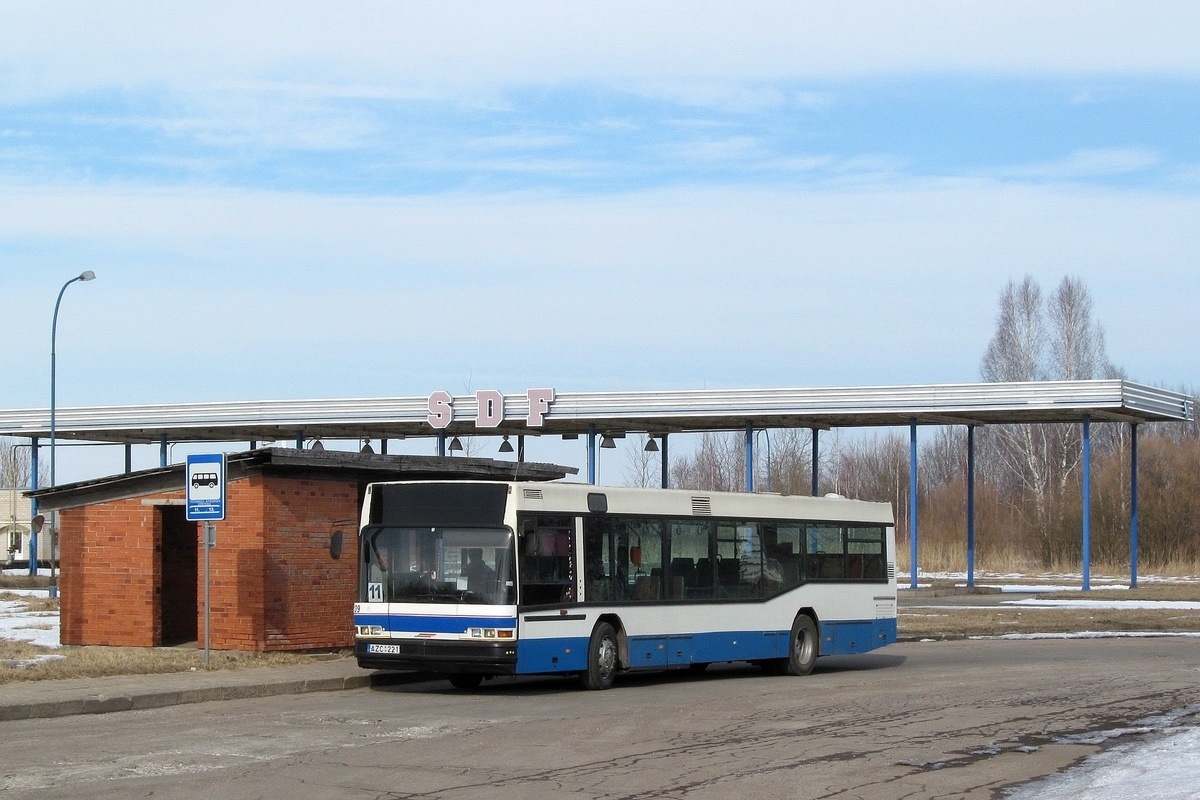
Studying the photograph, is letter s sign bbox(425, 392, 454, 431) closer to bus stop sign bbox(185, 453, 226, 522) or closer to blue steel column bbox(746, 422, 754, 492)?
blue steel column bbox(746, 422, 754, 492)

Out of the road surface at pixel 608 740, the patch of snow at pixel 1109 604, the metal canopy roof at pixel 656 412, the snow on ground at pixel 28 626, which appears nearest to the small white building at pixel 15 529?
the metal canopy roof at pixel 656 412

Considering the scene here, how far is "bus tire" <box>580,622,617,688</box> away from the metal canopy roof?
27.3m

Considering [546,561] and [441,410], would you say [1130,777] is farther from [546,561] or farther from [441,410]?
[441,410]

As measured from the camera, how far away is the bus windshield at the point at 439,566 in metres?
17.9

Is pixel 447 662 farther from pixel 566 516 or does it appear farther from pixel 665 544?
pixel 665 544

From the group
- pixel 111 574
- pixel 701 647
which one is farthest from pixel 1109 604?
pixel 111 574

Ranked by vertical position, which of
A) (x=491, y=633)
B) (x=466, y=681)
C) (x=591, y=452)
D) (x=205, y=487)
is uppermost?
(x=591, y=452)

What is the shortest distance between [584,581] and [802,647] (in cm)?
478

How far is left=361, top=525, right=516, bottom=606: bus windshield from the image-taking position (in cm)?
1786

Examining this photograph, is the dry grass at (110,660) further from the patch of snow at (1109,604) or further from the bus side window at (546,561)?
the patch of snow at (1109,604)

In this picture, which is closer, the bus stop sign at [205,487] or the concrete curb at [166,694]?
the concrete curb at [166,694]

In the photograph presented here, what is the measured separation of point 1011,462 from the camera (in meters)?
94.9

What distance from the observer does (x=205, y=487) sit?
771 inches

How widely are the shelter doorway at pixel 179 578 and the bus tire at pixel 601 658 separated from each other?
8.37 metres
